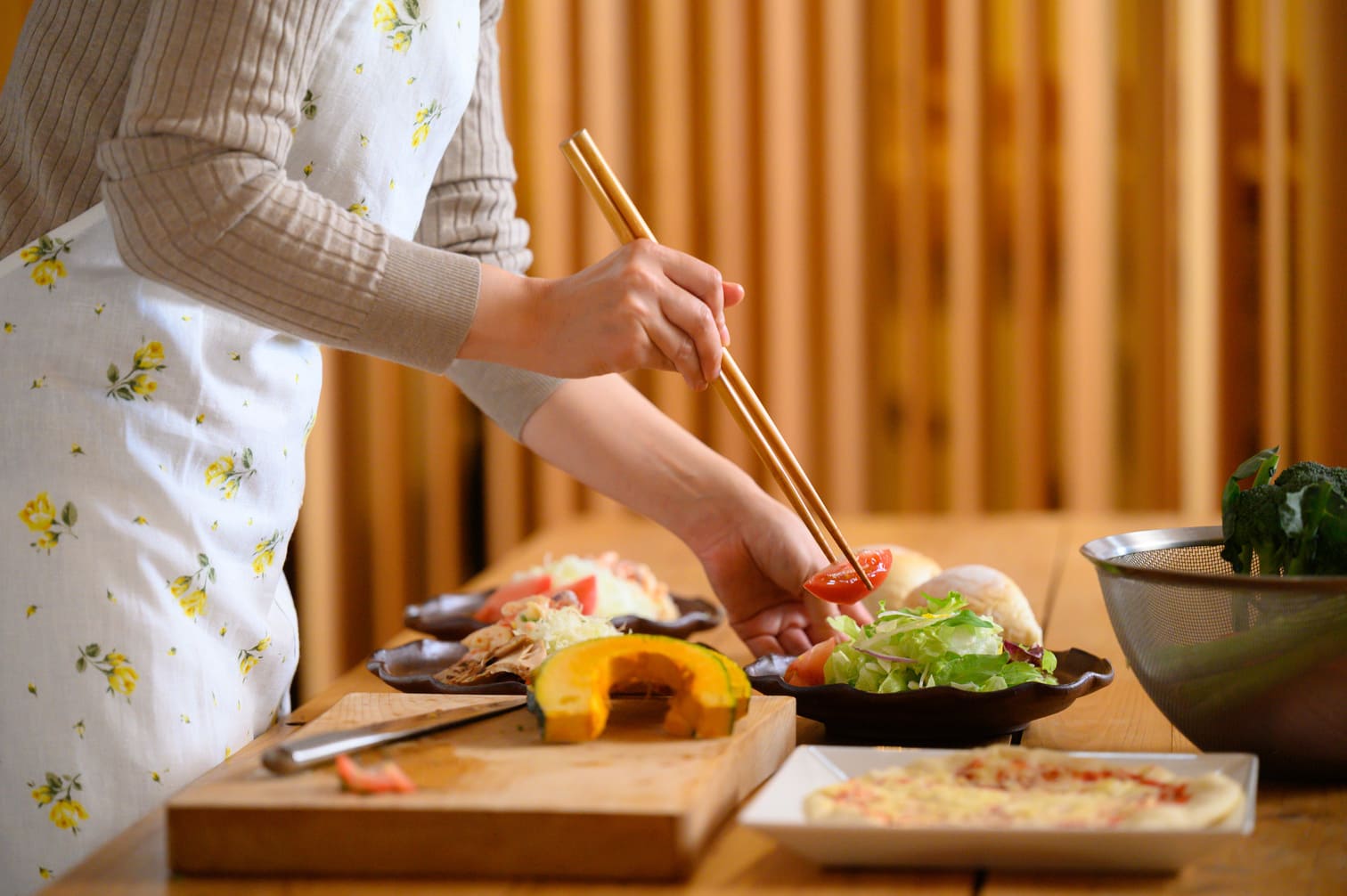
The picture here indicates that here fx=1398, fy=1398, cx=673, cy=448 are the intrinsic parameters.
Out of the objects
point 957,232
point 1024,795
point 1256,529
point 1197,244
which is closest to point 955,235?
point 957,232

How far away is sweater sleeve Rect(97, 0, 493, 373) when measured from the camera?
2.87ft

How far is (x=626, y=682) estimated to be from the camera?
876mm

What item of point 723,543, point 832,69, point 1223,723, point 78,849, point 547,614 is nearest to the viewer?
point 1223,723

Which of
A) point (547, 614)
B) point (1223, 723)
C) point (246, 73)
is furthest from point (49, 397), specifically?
point (1223, 723)

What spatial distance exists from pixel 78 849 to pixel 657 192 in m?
2.49

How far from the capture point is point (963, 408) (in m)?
3.24

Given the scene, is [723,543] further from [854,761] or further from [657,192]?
[657,192]

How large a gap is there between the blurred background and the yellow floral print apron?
223 centimetres

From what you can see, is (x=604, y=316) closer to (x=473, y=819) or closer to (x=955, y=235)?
(x=473, y=819)

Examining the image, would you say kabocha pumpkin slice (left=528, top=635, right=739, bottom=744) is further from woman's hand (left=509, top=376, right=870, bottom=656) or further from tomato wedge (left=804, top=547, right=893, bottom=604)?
woman's hand (left=509, top=376, right=870, bottom=656)

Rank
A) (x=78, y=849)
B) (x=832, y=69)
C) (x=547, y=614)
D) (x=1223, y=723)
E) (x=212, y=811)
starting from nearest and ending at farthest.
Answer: (x=212, y=811)
(x=1223, y=723)
(x=78, y=849)
(x=547, y=614)
(x=832, y=69)

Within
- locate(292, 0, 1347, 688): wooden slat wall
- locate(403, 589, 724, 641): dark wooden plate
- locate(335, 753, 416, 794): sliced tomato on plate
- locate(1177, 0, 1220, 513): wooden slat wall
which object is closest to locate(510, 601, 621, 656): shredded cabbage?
locate(403, 589, 724, 641): dark wooden plate

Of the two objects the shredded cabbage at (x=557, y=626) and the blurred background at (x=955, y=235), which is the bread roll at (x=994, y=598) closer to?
the shredded cabbage at (x=557, y=626)

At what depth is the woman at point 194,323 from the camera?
2.92 ft
